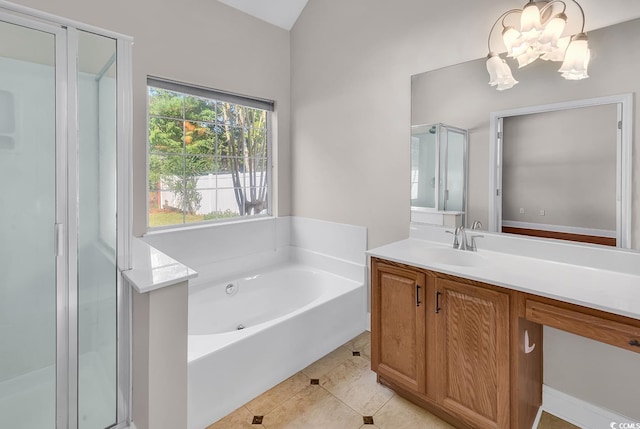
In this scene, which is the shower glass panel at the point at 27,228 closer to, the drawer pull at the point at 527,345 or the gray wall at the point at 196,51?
the gray wall at the point at 196,51

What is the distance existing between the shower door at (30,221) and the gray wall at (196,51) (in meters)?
1.07

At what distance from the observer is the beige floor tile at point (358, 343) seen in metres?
2.55

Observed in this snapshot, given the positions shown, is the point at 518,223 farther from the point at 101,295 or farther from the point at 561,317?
the point at 101,295

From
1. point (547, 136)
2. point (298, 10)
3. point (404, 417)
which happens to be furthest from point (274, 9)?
point (404, 417)

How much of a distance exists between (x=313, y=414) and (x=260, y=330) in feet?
1.83

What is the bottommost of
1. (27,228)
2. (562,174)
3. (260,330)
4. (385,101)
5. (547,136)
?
(260,330)

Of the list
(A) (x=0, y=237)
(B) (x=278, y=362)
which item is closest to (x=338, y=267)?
(B) (x=278, y=362)

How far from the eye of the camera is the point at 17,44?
4.27 feet

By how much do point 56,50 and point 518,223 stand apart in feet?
8.14

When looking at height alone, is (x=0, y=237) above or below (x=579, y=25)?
below

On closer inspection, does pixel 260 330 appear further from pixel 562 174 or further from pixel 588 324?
pixel 562 174

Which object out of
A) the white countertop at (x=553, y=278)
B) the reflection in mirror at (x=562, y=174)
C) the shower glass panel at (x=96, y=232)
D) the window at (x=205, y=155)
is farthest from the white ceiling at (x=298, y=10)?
the shower glass panel at (x=96, y=232)

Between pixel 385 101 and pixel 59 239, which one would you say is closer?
pixel 59 239

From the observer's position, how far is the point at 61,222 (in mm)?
1390
